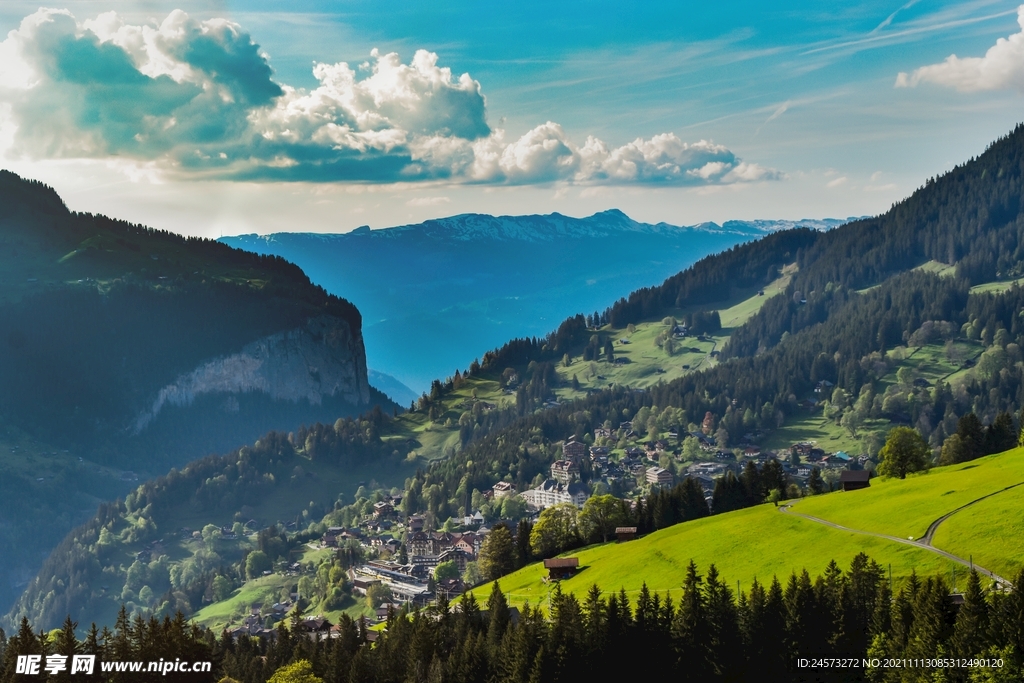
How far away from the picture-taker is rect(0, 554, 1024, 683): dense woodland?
6325cm

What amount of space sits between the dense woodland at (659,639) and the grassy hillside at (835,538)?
16.0 ft

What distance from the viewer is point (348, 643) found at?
82.3 m

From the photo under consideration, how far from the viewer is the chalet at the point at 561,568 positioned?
99125 millimetres

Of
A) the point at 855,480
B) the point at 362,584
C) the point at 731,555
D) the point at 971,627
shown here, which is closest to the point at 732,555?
the point at 731,555

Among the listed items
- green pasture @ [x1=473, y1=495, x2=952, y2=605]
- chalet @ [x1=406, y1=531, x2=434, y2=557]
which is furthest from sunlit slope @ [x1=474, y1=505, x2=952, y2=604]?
chalet @ [x1=406, y1=531, x2=434, y2=557]

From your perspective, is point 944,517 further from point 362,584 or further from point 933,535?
point 362,584

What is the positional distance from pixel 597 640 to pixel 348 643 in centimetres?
2340

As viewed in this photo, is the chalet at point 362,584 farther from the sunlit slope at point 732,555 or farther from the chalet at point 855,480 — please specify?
the chalet at point 855,480

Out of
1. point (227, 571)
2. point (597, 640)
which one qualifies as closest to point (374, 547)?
point (227, 571)

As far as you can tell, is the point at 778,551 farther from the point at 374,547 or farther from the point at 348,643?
the point at 374,547

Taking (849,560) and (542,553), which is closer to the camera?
A: (849,560)

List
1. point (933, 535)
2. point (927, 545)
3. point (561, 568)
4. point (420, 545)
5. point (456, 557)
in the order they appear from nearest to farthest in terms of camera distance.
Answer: point (927, 545), point (933, 535), point (561, 568), point (456, 557), point (420, 545)

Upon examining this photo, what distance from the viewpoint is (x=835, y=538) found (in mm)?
83438

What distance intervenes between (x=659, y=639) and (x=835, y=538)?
2186 centimetres
